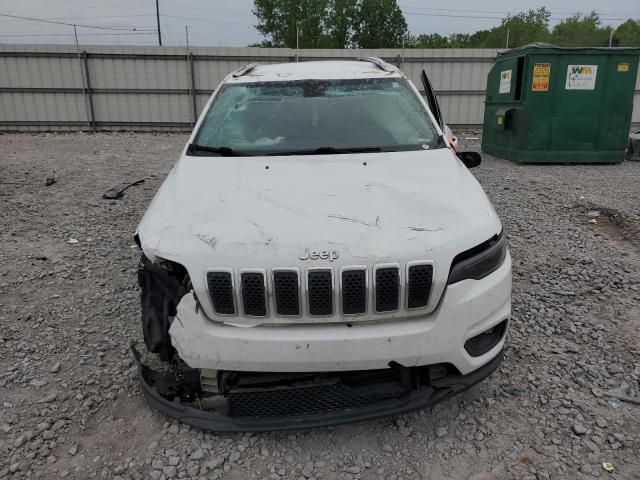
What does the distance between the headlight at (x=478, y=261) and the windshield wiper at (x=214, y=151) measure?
5.16 feet

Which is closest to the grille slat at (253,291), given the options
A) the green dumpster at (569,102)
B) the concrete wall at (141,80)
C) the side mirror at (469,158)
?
the side mirror at (469,158)

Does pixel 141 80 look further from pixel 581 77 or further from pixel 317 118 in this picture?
pixel 317 118

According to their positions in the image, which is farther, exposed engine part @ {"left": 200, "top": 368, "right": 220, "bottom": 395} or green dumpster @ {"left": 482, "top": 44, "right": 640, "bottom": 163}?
green dumpster @ {"left": 482, "top": 44, "right": 640, "bottom": 163}

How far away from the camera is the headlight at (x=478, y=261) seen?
89.6 inches

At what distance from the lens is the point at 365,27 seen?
185ft

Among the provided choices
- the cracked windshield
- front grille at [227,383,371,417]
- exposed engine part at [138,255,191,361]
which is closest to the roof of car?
the cracked windshield

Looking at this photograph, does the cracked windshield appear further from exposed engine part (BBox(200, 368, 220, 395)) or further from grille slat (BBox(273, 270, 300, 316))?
exposed engine part (BBox(200, 368, 220, 395))

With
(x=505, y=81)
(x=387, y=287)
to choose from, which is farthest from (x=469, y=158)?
(x=505, y=81)

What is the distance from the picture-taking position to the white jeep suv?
2.18 meters

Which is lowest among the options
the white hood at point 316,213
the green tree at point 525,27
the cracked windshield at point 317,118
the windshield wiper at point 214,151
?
the white hood at point 316,213

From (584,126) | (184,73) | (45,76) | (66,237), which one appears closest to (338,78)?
(66,237)

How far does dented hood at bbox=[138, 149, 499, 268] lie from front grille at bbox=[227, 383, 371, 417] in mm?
592

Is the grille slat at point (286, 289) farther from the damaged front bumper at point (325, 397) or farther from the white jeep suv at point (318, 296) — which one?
the damaged front bumper at point (325, 397)

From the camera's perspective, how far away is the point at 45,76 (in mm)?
15562
